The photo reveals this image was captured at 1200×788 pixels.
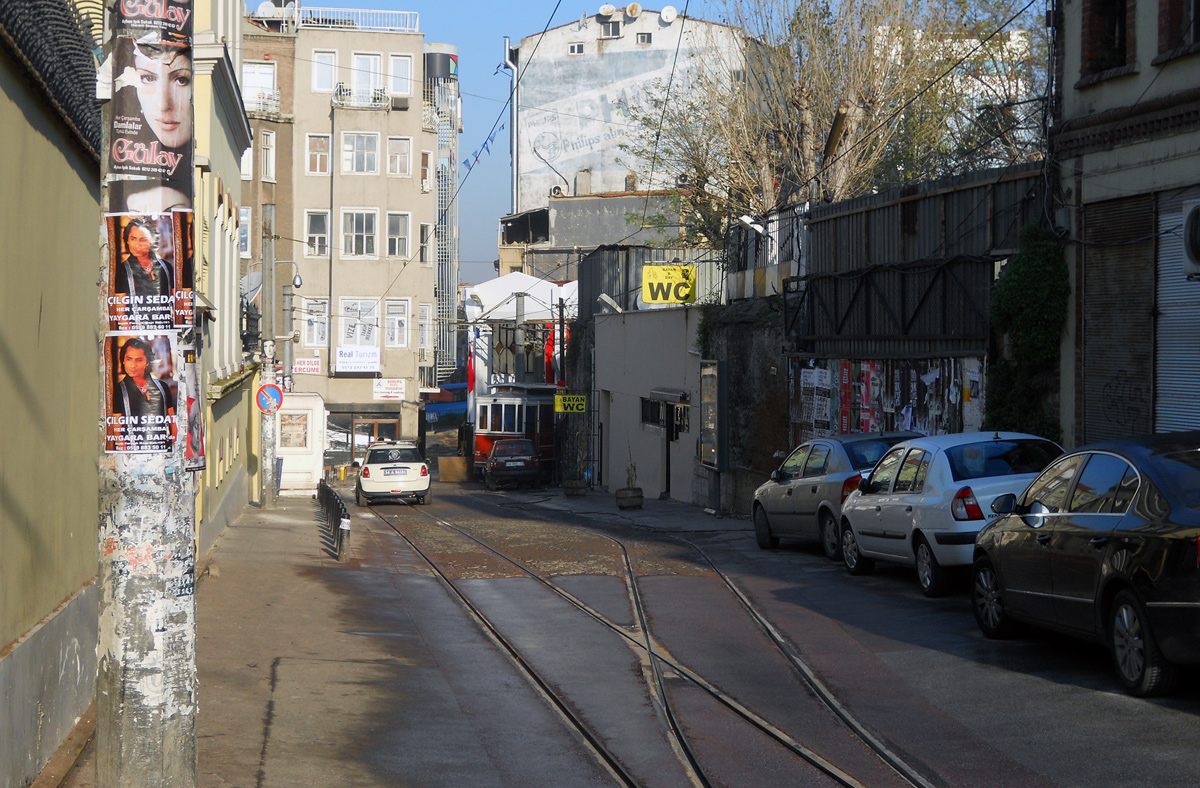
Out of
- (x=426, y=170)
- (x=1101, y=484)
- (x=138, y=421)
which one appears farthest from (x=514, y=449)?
(x=138, y=421)

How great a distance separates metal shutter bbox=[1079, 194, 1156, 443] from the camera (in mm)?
14648

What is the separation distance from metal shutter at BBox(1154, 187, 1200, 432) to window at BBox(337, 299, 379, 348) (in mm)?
43452

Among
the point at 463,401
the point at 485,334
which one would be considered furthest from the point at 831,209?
the point at 463,401

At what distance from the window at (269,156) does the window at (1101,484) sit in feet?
163

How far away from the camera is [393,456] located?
35.2 meters

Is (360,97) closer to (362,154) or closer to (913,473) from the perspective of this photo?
(362,154)

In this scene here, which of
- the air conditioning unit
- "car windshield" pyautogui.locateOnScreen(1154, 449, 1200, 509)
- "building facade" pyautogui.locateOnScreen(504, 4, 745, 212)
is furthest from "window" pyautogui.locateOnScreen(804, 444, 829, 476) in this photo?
"building facade" pyautogui.locateOnScreen(504, 4, 745, 212)

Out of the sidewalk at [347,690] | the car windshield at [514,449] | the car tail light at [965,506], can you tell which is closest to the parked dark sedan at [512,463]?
the car windshield at [514,449]

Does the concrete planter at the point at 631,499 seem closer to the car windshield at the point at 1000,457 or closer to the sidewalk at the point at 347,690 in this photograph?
the sidewalk at the point at 347,690

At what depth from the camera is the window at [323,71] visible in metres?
55.0

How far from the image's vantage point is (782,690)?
29.4ft

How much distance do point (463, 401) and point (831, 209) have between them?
54892mm

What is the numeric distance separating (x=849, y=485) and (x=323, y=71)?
1784 inches

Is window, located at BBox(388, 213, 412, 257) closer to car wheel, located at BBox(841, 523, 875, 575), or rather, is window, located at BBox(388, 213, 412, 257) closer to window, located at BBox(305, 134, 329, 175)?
window, located at BBox(305, 134, 329, 175)
